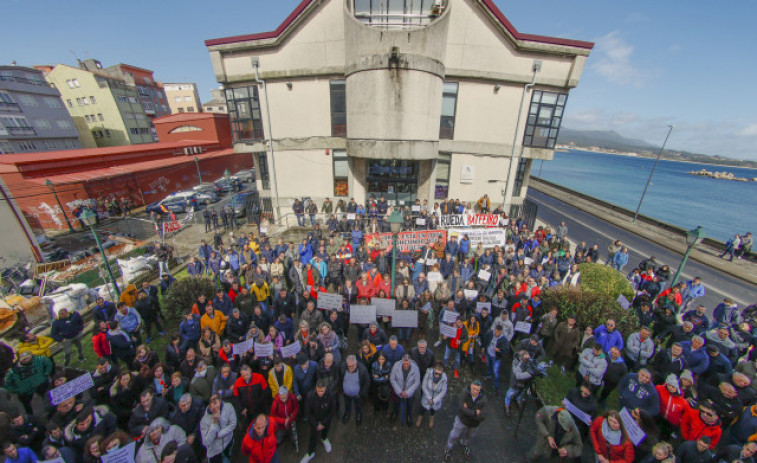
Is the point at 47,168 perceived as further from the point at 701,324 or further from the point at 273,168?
the point at 701,324

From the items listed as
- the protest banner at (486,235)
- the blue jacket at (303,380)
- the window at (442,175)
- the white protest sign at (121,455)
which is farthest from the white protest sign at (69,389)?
the window at (442,175)

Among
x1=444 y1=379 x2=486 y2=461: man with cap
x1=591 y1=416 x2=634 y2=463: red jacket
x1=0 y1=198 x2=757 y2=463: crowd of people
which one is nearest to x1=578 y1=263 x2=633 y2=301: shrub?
x1=0 y1=198 x2=757 y2=463: crowd of people

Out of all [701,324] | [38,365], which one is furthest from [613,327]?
[38,365]

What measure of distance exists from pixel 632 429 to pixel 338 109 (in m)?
18.0

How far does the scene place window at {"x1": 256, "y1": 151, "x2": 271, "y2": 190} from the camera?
19.1 m

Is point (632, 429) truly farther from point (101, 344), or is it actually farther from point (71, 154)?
point (71, 154)

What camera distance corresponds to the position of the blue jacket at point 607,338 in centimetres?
652

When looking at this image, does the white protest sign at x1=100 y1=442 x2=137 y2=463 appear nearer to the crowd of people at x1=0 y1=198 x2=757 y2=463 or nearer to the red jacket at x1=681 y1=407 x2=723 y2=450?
the crowd of people at x1=0 y1=198 x2=757 y2=463

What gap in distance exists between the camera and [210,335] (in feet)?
21.6

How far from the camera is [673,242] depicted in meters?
19.3

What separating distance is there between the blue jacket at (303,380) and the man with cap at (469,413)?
2957mm

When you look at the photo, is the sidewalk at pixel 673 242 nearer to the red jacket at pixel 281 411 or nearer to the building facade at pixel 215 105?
the red jacket at pixel 281 411

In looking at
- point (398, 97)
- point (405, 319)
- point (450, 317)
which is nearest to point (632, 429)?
point (450, 317)

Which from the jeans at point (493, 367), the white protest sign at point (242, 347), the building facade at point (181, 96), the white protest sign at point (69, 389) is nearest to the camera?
the white protest sign at point (69, 389)
